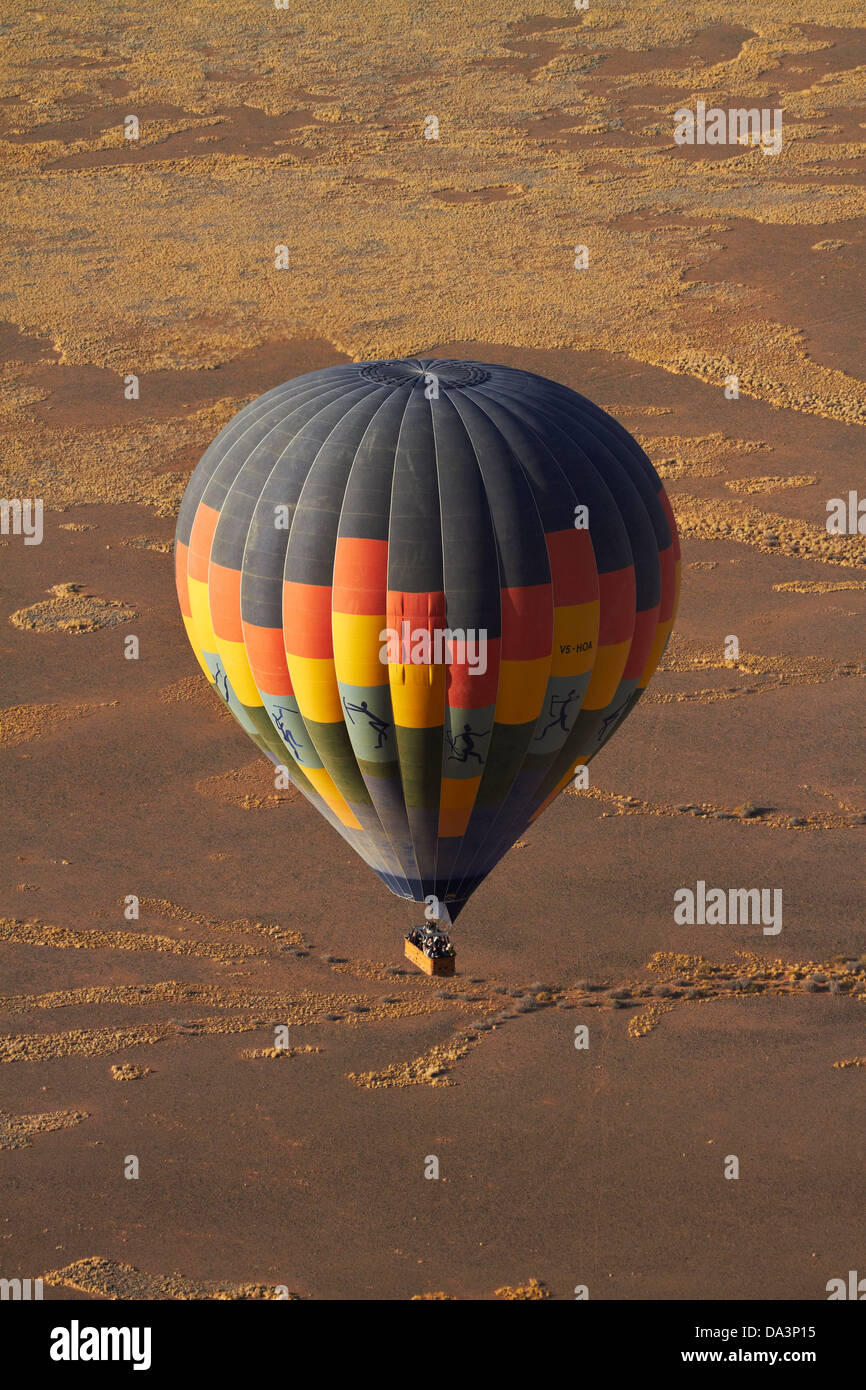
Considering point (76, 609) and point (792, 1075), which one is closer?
point (792, 1075)

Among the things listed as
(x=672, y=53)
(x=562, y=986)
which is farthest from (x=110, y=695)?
(x=672, y=53)

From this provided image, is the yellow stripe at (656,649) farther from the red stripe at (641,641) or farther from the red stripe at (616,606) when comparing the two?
the red stripe at (616,606)

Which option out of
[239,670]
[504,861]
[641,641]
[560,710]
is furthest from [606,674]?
[504,861]

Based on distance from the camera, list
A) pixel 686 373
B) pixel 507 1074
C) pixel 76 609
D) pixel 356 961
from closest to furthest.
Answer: pixel 507 1074, pixel 356 961, pixel 76 609, pixel 686 373

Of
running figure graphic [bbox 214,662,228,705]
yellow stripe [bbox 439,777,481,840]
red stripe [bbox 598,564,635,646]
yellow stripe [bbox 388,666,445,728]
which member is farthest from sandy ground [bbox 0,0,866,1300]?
red stripe [bbox 598,564,635,646]

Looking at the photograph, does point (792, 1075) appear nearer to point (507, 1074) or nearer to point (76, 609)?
point (507, 1074)

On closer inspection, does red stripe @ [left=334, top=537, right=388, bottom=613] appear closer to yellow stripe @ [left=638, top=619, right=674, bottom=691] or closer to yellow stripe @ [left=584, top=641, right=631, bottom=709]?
yellow stripe @ [left=584, top=641, right=631, bottom=709]

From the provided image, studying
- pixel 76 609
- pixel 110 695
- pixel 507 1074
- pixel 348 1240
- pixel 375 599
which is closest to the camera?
pixel 375 599

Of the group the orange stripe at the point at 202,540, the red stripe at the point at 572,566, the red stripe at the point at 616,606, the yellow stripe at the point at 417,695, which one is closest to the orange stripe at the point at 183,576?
the orange stripe at the point at 202,540
